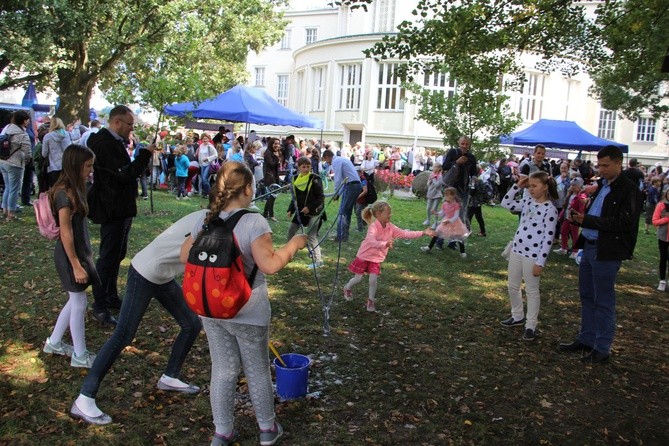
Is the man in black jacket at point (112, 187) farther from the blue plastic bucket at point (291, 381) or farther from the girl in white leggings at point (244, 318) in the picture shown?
the girl in white leggings at point (244, 318)

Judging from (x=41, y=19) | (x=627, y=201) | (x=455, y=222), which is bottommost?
(x=455, y=222)

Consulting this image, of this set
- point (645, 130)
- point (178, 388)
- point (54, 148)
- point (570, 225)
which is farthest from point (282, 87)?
point (178, 388)

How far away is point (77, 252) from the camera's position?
464 centimetres

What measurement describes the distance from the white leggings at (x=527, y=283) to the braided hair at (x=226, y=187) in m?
3.80

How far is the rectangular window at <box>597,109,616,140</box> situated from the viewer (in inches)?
1795

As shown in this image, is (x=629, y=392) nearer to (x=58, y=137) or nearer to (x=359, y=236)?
(x=359, y=236)

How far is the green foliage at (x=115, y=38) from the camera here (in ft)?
57.1

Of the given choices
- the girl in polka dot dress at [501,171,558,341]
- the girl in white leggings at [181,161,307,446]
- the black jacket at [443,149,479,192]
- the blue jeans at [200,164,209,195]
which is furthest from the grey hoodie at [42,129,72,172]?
the girl in polka dot dress at [501,171,558,341]

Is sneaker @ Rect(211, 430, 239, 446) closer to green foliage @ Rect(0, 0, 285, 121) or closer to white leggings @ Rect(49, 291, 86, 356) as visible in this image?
white leggings @ Rect(49, 291, 86, 356)

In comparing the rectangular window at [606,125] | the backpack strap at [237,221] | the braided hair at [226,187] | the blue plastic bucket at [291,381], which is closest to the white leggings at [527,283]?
the blue plastic bucket at [291,381]

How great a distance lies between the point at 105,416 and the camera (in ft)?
13.0

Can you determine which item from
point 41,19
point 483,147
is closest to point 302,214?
point 483,147

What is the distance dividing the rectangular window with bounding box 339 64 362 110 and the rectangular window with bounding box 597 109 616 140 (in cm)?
1968

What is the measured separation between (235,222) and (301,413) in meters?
1.78
